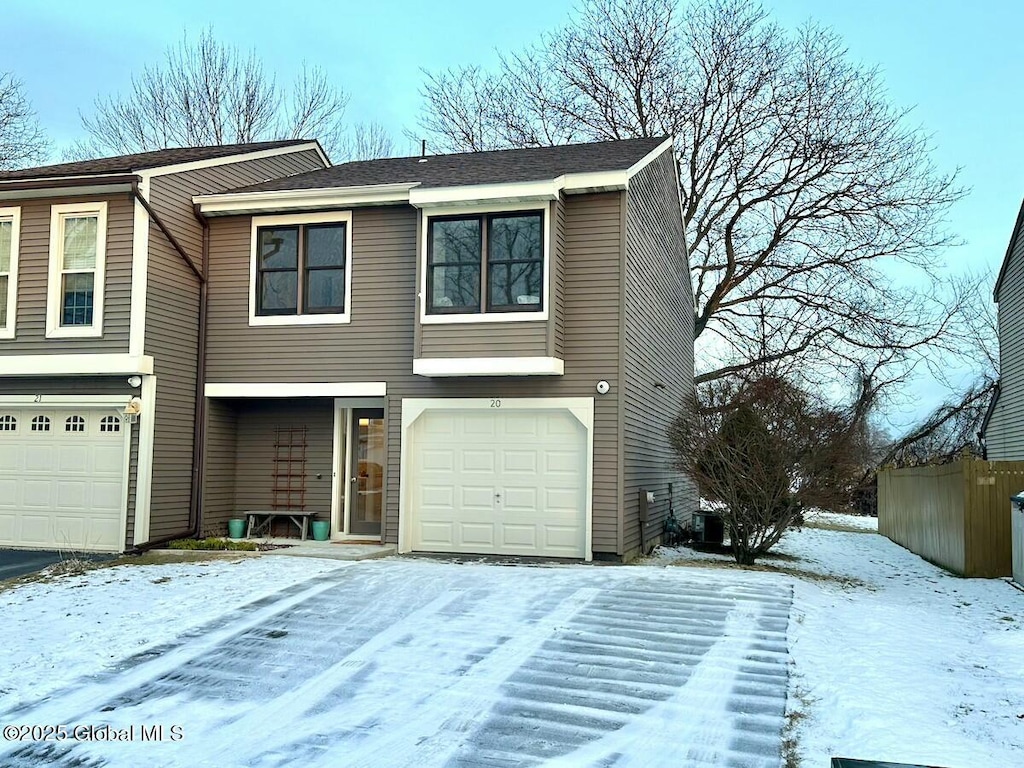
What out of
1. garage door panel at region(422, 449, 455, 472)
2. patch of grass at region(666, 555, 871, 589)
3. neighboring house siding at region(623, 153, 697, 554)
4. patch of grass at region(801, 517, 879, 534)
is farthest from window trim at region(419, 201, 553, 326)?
patch of grass at region(801, 517, 879, 534)

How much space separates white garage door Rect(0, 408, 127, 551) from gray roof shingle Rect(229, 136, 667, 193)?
169 inches

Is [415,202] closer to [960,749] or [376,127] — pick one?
[960,749]

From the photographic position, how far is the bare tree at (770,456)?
12.0 m

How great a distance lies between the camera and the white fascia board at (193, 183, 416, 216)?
12.8 meters

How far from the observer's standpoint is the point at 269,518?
45.1 ft

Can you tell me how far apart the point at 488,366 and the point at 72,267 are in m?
6.24

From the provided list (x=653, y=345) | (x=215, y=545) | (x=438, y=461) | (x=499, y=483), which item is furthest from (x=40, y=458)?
(x=653, y=345)

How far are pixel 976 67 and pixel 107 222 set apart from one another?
19366 mm

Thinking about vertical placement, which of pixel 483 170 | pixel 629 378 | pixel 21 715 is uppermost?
pixel 483 170

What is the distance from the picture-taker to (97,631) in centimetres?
792

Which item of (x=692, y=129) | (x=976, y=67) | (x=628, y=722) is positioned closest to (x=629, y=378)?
(x=628, y=722)

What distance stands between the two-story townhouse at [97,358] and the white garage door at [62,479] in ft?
0.07

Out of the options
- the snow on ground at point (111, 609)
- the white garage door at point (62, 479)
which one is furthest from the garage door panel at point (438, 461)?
the white garage door at point (62, 479)

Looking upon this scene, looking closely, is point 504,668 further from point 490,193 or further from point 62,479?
point 62,479
